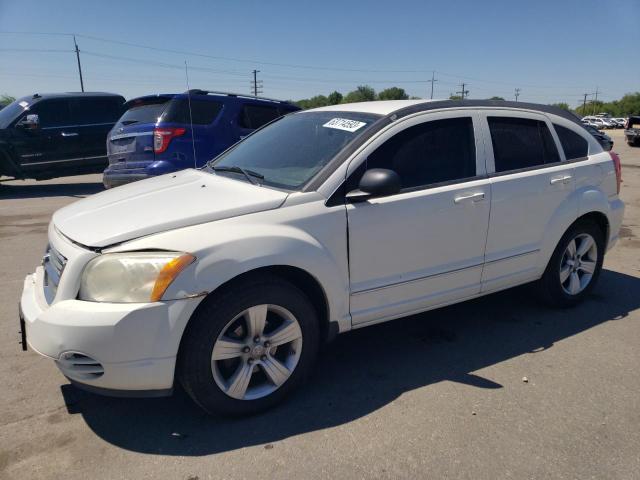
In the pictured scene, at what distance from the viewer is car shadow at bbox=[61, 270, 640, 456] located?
2.70 meters

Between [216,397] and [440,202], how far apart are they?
1831mm

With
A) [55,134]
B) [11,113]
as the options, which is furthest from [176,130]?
[11,113]

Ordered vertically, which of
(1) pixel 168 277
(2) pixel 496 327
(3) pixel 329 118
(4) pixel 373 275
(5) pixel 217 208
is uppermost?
(3) pixel 329 118

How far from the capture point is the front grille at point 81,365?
8.07 feet

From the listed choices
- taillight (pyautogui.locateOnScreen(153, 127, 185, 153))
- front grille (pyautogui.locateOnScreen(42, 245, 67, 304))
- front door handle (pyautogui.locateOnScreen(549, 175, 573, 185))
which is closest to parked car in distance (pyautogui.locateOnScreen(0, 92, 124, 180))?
taillight (pyautogui.locateOnScreen(153, 127, 185, 153))

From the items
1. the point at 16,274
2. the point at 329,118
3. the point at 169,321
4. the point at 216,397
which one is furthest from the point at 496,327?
the point at 16,274

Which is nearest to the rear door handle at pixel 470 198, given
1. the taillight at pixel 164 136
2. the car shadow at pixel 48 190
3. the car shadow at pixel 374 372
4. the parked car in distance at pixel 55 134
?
the car shadow at pixel 374 372

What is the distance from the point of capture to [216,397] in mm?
2682

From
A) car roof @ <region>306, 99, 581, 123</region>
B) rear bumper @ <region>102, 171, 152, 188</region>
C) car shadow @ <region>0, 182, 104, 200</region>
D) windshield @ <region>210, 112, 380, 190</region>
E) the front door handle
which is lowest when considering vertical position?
car shadow @ <region>0, 182, 104, 200</region>

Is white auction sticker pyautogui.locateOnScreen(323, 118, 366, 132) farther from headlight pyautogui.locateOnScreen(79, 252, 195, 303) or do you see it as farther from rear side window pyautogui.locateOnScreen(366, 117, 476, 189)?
headlight pyautogui.locateOnScreen(79, 252, 195, 303)

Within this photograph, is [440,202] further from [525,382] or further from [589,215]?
[589,215]

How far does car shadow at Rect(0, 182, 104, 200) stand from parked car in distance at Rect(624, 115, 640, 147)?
25.5 metres

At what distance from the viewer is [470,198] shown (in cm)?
347

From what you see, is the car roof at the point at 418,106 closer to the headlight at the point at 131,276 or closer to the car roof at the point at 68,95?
the headlight at the point at 131,276
